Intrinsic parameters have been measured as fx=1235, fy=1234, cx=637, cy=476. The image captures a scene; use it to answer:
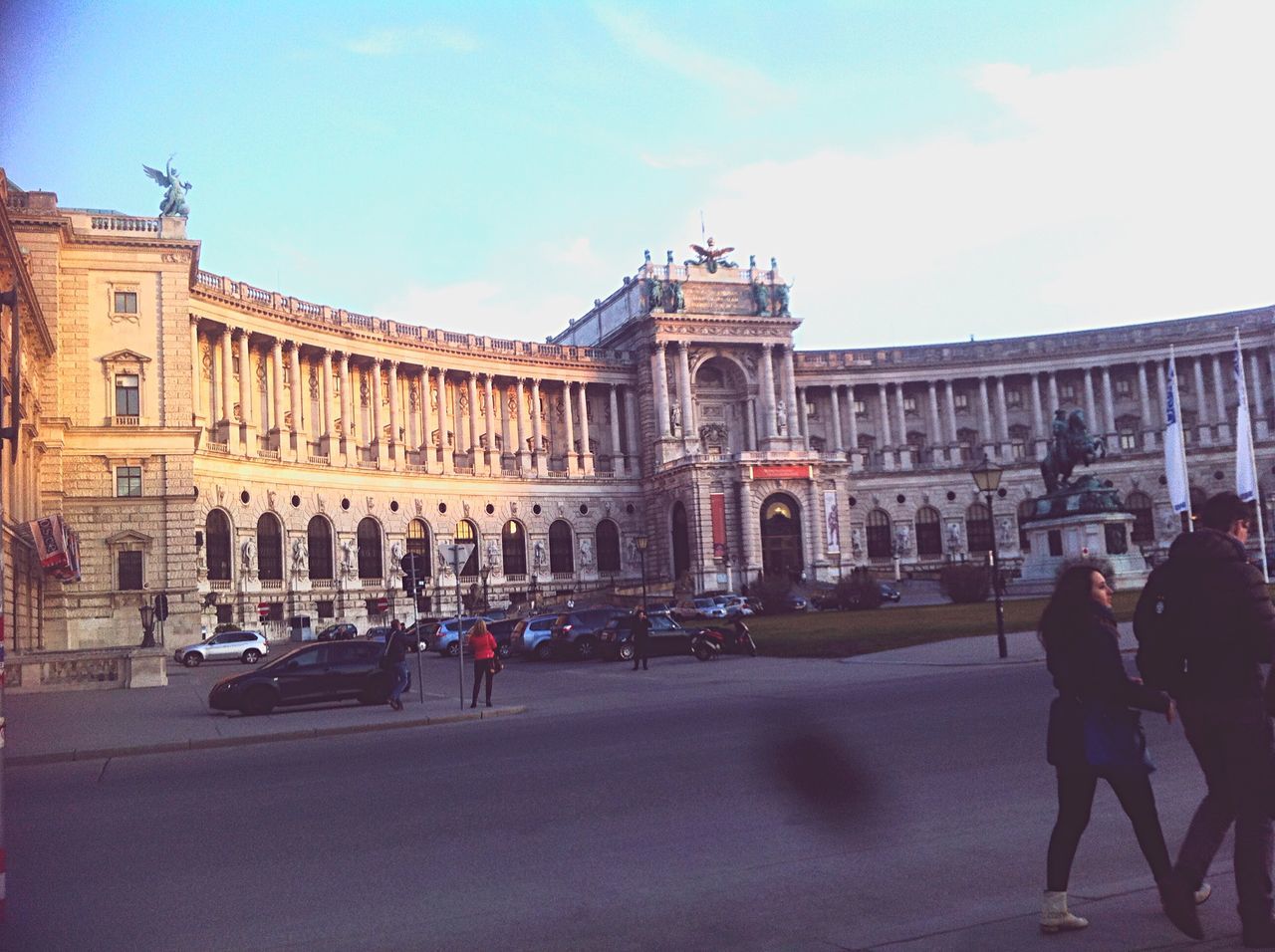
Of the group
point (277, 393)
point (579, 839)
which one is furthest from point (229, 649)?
point (579, 839)

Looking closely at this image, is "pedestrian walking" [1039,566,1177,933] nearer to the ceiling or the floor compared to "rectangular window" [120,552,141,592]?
nearer to the floor

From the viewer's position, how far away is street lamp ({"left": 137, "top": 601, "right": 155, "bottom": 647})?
54.3 m

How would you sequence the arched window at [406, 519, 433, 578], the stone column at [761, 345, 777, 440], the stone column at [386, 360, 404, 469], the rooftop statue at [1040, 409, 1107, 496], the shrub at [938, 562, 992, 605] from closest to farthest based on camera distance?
the shrub at [938, 562, 992, 605] < the rooftop statue at [1040, 409, 1107, 496] < the arched window at [406, 519, 433, 578] < the stone column at [386, 360, 404, 469] < the stone column at [761, 345, 777, 440]

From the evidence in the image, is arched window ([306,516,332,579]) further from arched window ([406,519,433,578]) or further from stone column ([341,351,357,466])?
arched window ([406,519,433,578])

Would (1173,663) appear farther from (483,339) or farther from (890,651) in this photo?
(483,339)

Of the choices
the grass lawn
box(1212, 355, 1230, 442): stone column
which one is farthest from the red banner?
box(1212, 355, 1230, 442): stone column

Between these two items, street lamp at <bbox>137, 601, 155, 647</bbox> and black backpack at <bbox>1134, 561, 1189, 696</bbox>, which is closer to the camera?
black backpack at <bbox>1134, 561, 1189, 696</bbox>

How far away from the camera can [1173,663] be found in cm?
779

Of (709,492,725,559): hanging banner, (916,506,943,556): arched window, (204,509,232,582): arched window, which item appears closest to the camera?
(204,509,232,582): arched window

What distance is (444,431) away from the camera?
9238cm

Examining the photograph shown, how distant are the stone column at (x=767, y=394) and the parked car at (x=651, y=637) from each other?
56.8 metres

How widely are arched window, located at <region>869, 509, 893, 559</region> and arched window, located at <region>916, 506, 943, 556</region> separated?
8.68ft

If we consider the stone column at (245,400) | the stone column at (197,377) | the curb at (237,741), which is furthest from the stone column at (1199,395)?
the curb at (237,741)

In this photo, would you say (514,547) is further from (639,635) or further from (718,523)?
(639,635)
